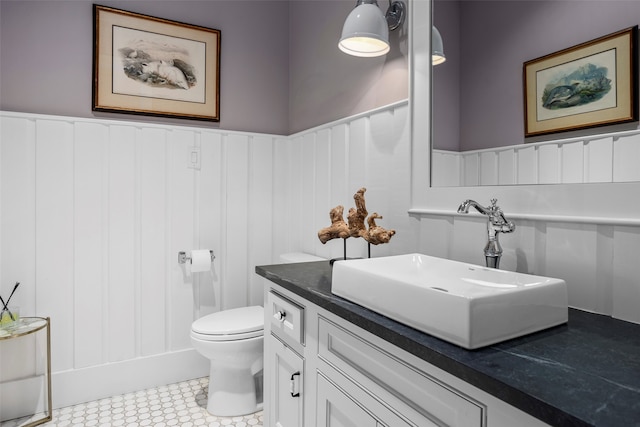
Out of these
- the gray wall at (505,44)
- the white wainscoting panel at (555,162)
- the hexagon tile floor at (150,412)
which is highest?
the gray wall at (505,44)

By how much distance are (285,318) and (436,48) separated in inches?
45.9

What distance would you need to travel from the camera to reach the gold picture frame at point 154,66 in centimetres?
219

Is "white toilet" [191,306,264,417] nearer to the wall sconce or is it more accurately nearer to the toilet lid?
the toilet lid

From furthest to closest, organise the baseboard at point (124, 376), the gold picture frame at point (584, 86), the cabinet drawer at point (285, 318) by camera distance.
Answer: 1. the baseboard at point (124, 376)
2. the cabinet drawer at point (285, 318)
3. the gold picture frame at point (584, 86)

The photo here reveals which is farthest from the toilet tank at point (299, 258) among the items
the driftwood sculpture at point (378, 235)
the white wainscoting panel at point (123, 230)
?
the driftwood sculpture at point (378, 235)

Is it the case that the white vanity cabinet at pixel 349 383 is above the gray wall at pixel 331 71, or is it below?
below

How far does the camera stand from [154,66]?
232cm

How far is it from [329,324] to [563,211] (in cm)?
74

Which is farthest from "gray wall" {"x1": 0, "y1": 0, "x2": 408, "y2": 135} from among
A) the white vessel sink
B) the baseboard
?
the baseboard

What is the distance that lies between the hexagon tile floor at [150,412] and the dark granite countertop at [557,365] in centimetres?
134

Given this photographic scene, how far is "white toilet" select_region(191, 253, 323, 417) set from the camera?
191 cm

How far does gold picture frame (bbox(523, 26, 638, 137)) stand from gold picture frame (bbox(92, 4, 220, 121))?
1.85 m

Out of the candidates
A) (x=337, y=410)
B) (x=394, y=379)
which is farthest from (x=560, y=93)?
(x=337, y=410)

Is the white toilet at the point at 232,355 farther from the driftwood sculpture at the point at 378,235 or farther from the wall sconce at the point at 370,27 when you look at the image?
the wall sconce at the point at 370,27
